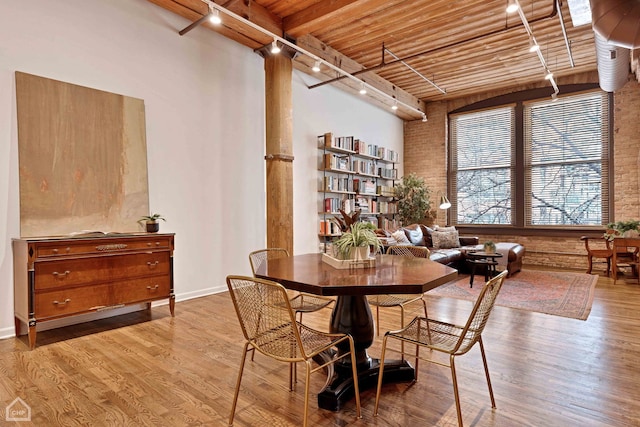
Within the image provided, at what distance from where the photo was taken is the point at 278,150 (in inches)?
202

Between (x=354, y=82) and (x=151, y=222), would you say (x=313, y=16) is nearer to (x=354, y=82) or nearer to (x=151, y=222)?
(x=354, y=82)

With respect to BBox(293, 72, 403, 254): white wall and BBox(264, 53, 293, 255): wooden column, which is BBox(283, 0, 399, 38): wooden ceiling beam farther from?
BBox(293, 72, 403, 254): white wall

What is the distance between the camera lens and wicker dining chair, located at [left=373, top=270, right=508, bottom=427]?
1757 millimetres

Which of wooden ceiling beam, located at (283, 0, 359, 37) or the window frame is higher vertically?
wooden ceiling beam, located at (283, 0, 359, 37)

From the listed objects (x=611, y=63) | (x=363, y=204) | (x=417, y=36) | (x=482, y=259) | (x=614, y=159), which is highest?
(x=417, y=36)

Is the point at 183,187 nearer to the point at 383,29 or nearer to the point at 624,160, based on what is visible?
the point at 383,29

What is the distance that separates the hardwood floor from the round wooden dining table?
96 millimetres

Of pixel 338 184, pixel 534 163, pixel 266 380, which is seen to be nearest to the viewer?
pixel 266 380

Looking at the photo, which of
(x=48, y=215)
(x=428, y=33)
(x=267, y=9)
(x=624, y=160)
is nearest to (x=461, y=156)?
(x=624, y=160)

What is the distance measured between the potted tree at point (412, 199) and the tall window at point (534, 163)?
100cm

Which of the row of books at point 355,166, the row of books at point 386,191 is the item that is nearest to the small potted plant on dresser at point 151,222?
the row of books at point 355,166

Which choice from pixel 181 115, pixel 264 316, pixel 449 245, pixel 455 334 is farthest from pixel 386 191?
pixel 264 316

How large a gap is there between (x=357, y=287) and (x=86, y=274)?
2.69 m

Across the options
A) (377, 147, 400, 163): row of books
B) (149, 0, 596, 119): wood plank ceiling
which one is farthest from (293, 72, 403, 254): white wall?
(377, 147, 400, 163): row of books
